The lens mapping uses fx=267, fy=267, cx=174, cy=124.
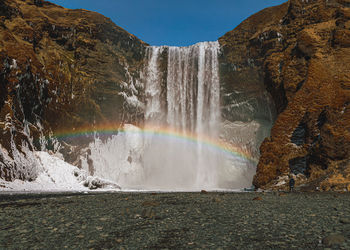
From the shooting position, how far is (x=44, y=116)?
3244 cm

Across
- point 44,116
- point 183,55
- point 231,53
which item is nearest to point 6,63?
point 44,116

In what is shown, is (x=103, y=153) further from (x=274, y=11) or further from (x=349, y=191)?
(x=274, y=11)

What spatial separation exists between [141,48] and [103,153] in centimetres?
1845

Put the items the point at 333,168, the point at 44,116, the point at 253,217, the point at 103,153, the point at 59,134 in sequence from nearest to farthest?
1. the point at 253,217
2. the point at 333,168
3. the point at 44,116
4. the point at 59,134
5. the point at 103,153

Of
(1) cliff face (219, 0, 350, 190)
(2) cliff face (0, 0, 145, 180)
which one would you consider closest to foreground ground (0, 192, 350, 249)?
(1) cliff face (219, 0, 350, 190)

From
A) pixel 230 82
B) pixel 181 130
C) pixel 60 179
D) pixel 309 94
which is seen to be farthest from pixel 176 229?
pixel 181 130

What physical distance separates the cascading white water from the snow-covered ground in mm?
12530

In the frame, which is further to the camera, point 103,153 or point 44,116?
point 103,153

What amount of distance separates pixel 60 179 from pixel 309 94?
2717 cm

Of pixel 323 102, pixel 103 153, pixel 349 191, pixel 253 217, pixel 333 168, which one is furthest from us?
pixel 103 153

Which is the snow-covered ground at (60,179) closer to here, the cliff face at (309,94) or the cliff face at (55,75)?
the cliff face at (55,75)

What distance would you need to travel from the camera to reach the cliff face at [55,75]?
26166mm

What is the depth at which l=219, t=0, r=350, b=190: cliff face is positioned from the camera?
897 inches

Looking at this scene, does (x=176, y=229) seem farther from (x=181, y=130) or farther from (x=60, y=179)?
(x=181, y=130)
